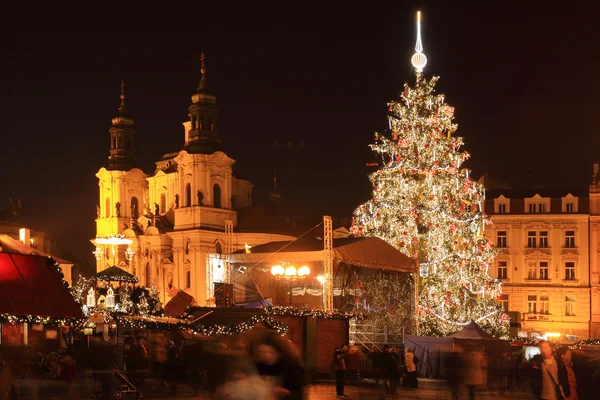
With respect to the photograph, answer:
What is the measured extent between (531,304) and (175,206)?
30717mm

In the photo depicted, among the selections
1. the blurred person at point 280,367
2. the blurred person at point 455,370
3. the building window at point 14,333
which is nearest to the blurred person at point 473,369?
the blurred person at point 455,370

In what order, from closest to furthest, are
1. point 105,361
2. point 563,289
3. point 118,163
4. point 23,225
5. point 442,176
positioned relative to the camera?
point 105,361, point 442,176, point 563,289, point 118,163, point 23,225

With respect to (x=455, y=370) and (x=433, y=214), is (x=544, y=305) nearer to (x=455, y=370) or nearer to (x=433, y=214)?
(x=433, y=214)

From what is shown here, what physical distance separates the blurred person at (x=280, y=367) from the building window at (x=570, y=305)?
5577cm

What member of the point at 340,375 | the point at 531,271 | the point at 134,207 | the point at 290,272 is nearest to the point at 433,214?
the point at 290,272

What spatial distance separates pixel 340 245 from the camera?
31.8m

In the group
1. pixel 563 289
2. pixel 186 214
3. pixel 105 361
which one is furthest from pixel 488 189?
pixel 105 361

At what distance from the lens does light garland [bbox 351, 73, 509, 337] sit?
3803cm

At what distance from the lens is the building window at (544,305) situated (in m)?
65.4

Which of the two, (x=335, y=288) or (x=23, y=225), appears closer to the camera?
(x=335, y=288)

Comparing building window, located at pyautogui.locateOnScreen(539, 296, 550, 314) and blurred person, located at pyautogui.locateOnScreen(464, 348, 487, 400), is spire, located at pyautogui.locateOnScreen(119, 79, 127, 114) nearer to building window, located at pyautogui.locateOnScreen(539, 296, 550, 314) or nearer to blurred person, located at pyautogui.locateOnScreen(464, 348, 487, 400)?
building window, located at pyautogui.locateOnScreen(539, 296, 550, 314)

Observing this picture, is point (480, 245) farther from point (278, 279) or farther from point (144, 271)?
point (144, 271)

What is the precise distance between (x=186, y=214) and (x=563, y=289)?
3041 centimetres

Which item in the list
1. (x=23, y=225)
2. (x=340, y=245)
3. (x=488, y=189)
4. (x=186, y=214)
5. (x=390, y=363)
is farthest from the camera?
(x=23, y=225)
